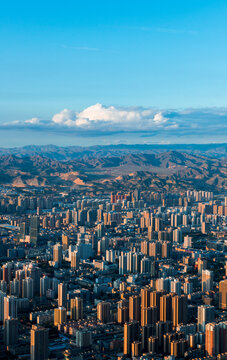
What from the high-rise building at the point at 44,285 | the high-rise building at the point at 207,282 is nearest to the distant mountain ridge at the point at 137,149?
the high-rise building at the point at 207,282

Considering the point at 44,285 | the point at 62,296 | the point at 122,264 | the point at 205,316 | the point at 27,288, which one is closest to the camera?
the point at 205,316

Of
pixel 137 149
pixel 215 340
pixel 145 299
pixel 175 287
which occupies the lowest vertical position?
pixel 175 287

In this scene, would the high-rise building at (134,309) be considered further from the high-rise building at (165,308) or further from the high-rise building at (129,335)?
the high-rise building at (129,335)

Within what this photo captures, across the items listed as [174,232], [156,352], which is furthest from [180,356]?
[174,232]

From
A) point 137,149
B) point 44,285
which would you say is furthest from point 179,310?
point 137,149

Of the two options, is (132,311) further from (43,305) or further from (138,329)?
(43,305)

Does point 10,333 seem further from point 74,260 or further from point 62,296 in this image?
point 74,260

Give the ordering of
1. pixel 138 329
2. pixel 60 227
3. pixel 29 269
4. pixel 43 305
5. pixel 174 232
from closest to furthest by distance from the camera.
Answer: pixel 138 329
pixel 43 305
pixel 29 269
pixel 174 232
pixel 60 227
